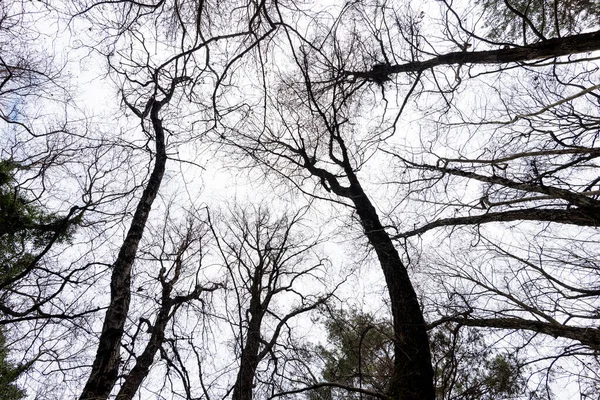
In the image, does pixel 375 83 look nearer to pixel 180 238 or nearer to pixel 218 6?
pixel 218 6

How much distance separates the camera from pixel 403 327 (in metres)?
3.46

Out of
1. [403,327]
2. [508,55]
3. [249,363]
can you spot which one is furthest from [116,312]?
[508,55]

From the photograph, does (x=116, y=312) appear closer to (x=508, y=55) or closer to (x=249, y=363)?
(x=249, y=363)

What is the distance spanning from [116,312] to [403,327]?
3023mm

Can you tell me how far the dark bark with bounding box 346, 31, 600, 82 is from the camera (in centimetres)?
321

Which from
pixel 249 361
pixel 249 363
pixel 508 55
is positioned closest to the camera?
pixel 249 363

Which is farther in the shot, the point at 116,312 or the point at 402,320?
the point at 402,320

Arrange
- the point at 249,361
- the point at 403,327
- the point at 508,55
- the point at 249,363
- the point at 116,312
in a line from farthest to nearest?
the point at 508,55, the point at 403,327, the point at 116,312, the point at 249,361, the point at 249,363

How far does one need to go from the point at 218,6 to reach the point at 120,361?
3504 millimetres

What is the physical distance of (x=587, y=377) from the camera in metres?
3.36

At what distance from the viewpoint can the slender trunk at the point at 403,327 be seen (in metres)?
3.01

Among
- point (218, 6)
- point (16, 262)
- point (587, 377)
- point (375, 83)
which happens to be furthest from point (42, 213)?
point (587, 377)

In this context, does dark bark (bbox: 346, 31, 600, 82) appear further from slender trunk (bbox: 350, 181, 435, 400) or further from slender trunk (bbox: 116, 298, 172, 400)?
slender trunk (bbox: 116, 298, 172, 400)

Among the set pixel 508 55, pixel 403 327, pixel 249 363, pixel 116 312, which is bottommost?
pixel 249 363
